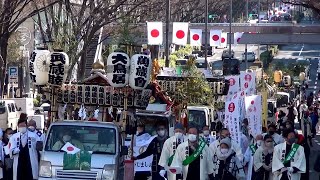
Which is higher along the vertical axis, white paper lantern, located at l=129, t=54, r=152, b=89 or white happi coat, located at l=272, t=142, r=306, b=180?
white paper lantern, located at l=129, t=54, r=152, b=89

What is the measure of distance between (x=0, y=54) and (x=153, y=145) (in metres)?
12.2

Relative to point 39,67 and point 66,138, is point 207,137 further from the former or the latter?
point 39,67

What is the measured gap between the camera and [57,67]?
22172 mm

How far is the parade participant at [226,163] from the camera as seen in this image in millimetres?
17641

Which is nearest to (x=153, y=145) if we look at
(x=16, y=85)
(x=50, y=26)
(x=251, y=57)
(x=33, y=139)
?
(x=33, y=139)

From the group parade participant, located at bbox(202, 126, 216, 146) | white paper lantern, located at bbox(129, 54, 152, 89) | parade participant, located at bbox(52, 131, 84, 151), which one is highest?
white paper lantern, located at bbox(129, 54, 152, 89)

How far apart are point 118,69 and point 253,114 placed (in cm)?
364

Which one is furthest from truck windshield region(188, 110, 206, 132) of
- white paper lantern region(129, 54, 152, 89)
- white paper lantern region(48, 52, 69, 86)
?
white paper lantern region(48, 52, 69, 86)

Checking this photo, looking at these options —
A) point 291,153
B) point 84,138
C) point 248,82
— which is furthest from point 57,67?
point 248,82

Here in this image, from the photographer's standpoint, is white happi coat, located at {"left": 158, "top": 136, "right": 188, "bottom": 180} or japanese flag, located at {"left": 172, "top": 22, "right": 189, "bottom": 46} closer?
white happi coat, located at {"left": 158, "top": 136, "right": 188, "bottom": 180}

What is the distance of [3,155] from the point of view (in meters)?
18.5

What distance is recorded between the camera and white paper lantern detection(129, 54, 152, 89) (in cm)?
2220

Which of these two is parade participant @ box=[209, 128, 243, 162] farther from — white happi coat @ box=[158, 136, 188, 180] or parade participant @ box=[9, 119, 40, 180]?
parade participant @ box=[9, 119, 40, 180]

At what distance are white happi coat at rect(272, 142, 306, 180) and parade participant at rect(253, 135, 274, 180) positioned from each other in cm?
46
